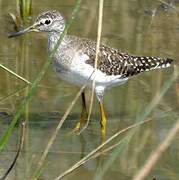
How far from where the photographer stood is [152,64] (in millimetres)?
6914

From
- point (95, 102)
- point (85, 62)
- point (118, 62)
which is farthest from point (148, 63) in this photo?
point (85, 62)

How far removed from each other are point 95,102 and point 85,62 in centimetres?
97

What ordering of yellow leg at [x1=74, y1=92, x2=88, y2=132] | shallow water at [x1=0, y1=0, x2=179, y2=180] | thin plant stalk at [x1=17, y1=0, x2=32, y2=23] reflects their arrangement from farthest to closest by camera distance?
thin plant stalk at [x1=17, y1=0, x2=32, y2=23] < yellow leg at [x1=74, y1=92, x2=88, y2=132] < shallow water at [x1=0, y1=0, x2=179, y2=180]

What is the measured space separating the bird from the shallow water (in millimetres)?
289

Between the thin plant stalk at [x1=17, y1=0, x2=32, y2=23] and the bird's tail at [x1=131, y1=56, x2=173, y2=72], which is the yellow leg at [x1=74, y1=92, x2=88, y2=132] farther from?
the thin plant stalk at [x1=17, y1=0, x2=32, y2=23]

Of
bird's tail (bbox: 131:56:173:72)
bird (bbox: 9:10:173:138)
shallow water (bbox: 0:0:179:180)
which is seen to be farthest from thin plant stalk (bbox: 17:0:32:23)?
bird's tail (bbox: 131:56:173:72)

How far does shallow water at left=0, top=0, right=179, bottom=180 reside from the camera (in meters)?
5.53

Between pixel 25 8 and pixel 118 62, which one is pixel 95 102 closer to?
pixel 118 62

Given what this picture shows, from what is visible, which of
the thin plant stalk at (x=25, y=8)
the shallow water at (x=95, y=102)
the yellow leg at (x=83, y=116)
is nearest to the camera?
the shallow water at (x=95, y=102)

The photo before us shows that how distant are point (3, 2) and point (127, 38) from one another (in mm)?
2125

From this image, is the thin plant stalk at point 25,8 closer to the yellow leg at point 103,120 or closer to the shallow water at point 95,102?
the shallow water at point 95,102

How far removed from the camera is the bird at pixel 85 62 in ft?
20.7

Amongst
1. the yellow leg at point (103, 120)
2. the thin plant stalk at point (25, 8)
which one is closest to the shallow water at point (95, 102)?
the yellow leg at point (103, 120)

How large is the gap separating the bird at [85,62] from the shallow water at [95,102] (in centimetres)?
29
